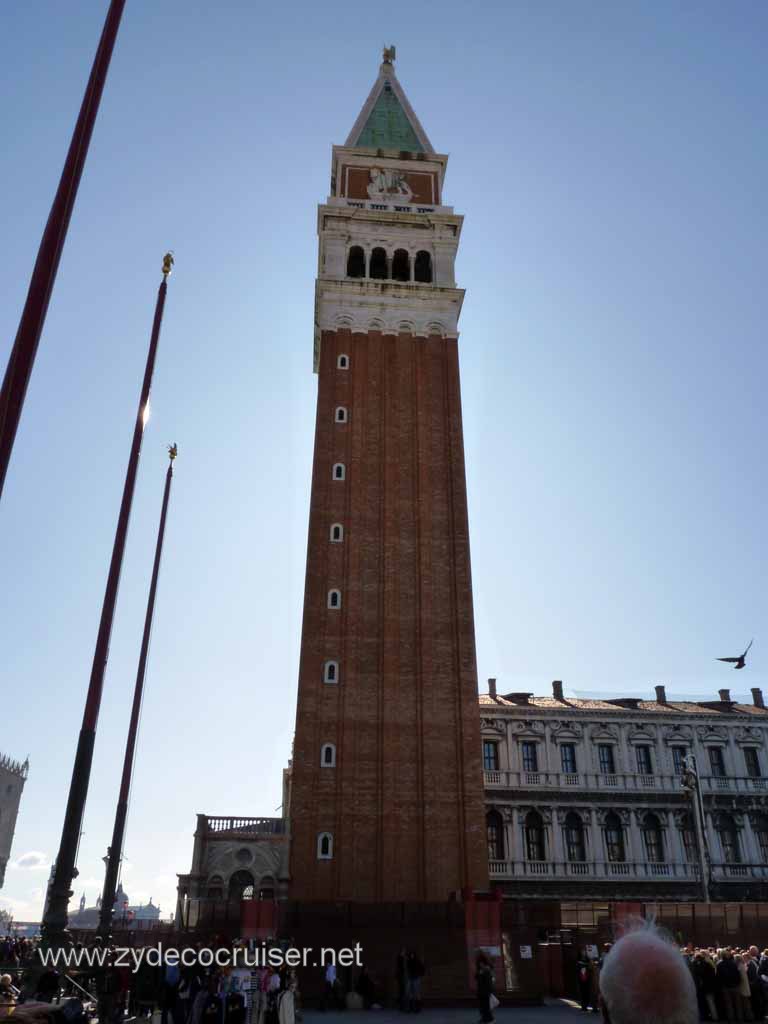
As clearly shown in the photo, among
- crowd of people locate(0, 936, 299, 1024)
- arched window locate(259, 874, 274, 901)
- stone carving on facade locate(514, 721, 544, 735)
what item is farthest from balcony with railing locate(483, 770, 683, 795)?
crowd of people locate(0, 936, 299, 1024)

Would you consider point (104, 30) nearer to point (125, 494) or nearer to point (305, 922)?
point (125, 494)

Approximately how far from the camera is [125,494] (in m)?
19.1

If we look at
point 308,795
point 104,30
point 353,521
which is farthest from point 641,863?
point 104,30

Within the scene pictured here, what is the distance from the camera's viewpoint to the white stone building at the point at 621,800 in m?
41.8

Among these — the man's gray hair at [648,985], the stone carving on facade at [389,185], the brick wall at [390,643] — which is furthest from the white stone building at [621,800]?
the man's gray hair at [648,985]

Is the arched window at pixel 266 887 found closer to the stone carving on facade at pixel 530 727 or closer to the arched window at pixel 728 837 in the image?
the stone carving on facade at pixel 530 727

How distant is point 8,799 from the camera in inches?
2876

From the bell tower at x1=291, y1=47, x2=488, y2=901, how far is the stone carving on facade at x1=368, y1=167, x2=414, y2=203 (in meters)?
0.10

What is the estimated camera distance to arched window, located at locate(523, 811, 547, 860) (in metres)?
42.1

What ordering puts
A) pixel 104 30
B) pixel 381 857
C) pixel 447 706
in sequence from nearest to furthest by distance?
pixel 104 30
pixel 381 857
pixel 447 706

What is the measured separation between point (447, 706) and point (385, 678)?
2.96 meters

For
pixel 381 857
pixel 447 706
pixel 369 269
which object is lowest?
pixel 381 857

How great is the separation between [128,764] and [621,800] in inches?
1178

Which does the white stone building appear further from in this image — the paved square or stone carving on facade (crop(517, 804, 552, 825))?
the paved square
